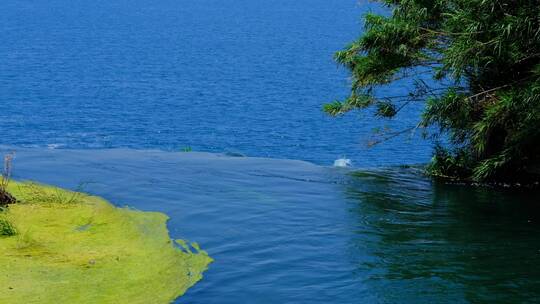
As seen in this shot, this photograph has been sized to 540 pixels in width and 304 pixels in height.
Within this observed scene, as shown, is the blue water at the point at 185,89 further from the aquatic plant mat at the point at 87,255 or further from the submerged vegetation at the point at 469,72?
the aquatic plant mat at the point at 87,255

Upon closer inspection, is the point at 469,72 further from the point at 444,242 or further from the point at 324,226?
the point at 324,226

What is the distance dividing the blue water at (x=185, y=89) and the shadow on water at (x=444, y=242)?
22.0ft

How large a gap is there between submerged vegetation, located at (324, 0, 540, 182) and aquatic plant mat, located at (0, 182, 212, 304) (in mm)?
8143

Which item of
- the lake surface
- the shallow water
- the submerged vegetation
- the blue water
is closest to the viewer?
the shallow water

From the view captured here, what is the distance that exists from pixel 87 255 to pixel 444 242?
7.07 metres

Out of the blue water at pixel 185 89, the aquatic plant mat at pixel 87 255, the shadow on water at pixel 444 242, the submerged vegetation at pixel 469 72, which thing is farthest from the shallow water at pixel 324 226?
the blue water at pixel 185 89

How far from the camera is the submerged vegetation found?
20188 mm

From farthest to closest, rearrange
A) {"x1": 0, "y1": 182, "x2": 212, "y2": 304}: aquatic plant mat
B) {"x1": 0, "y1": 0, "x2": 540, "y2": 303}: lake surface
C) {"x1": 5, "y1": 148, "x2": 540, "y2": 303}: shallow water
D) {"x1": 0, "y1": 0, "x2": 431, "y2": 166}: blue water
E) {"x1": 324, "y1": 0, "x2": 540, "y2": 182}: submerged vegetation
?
{"x1": 0, "y1": 0, "x2": 431, "y2": 166}: blue water, {"x1": 324, "y1": 0, "x2": 540, "y2": 182}: submerged vegetation, {"x1": 0, "y1": 0, "x2": 540, "y2": 303}: lake surface, {"x1": 5, "y1": 148, "x2": 540, "y2": 303}: shallow water, {"x1": 0, "y1": 182, "x2": 212, "y2": 304}: aquatic plant mat

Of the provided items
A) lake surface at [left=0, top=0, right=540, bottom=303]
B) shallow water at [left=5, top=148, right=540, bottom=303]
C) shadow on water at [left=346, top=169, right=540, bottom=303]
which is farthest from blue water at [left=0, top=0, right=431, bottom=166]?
shadow on water at [left=346, top=169, right=540, bottom=303]

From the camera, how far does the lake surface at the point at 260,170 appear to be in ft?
51.9

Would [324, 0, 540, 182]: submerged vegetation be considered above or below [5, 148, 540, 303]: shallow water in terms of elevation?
above

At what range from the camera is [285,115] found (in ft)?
166

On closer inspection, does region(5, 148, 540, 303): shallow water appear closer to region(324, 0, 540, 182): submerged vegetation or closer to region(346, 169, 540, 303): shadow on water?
region(346, 169, 540, 303): shadow on water

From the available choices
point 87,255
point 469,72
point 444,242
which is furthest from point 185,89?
point 87,255
